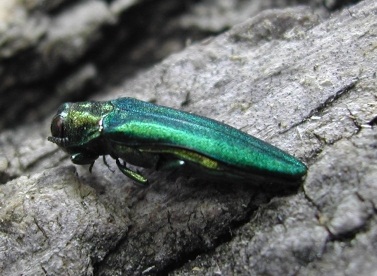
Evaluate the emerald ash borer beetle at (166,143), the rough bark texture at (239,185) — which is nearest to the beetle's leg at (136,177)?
the emerald ash borer beetle at (166,143)

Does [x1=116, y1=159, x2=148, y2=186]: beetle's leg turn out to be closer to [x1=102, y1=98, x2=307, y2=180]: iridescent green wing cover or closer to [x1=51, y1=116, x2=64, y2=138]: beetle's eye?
[x1=102, y1=98, x2=307, y2=180]: iridescent green wing cover

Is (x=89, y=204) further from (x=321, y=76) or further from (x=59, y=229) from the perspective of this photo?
(x=321, y=76)

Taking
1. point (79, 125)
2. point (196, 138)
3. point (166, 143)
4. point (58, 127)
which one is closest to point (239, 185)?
point (196, 138)

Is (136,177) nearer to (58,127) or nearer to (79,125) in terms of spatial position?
(79,125)

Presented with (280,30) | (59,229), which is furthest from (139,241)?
(280,30)

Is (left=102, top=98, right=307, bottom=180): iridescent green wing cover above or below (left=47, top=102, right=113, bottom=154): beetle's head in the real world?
below

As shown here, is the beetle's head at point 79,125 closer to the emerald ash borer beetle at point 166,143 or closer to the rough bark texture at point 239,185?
the emerald ash borer beetle at point 166,143

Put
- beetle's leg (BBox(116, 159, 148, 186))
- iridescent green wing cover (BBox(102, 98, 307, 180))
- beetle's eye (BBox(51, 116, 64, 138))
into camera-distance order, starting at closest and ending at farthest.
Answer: iridescent green wing cover (BBox(102, 98, 307, 180)), beetle's leg (BBox(116, 159, 148, 186)), beetle's eye (BBox(51, 116, 64, 138))

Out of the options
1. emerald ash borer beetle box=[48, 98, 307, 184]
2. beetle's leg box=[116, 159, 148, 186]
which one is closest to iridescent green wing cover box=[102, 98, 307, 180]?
emerald ash borer beetle box=[48, 98, 307, 184]
